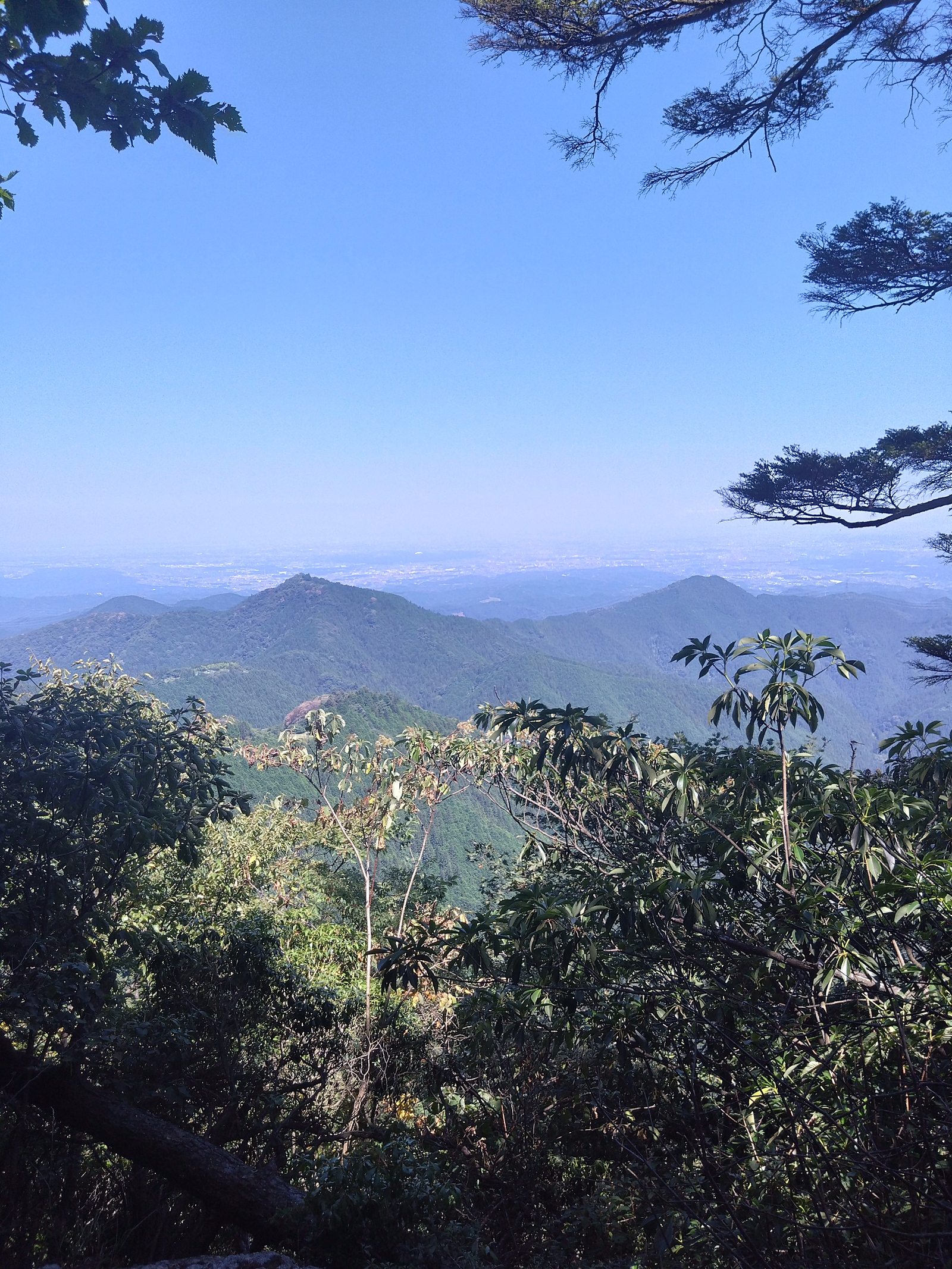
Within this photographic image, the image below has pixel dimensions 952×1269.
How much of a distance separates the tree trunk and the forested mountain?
6581cm

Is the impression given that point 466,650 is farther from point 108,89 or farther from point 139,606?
point 108,89

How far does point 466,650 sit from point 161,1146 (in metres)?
117

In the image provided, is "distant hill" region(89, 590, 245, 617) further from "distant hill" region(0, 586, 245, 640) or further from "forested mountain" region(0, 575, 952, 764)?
"forested mountain" region(0, 575, 952, 764)

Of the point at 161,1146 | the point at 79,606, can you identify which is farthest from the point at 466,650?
the point at 79,606

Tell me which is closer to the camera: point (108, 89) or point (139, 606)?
point (108, 89)

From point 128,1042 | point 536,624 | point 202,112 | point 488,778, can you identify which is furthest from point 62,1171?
point 536,624

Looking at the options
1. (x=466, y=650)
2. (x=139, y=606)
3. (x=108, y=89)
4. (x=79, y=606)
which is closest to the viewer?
(x=108, y=89)

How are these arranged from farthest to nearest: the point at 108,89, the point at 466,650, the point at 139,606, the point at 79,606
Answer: the point at 79,606, the point at 139,606, the point at 466,650, the point at 108,89

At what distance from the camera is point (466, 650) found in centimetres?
11994

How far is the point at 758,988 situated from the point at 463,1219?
144 centimetres

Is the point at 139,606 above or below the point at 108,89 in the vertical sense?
below

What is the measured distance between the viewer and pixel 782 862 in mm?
2402

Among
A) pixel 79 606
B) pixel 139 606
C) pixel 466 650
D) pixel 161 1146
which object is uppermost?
pixel 161 1146

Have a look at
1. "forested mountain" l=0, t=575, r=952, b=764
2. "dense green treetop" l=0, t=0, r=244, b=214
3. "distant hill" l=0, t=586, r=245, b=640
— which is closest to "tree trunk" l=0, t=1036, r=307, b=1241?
"dense green treetop" l=0, t=0, r=244, b=214
